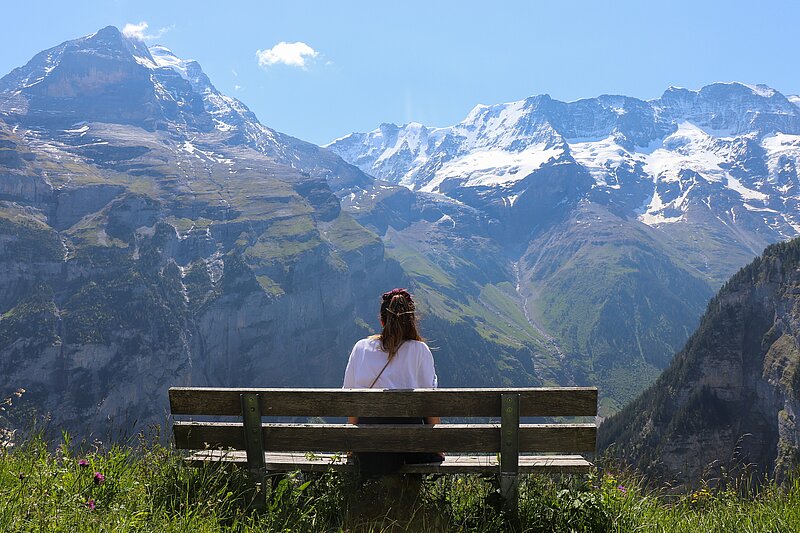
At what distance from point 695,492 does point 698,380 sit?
19613 cm

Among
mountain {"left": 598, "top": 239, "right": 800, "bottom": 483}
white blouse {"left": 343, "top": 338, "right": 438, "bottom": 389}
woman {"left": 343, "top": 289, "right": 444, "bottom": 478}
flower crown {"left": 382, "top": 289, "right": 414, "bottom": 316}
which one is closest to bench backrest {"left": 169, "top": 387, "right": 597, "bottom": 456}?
woman {"left": 343, "top": 289, "right": 444, "bottom": 478}

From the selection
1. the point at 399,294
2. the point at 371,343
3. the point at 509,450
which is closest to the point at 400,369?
the point at 371,343

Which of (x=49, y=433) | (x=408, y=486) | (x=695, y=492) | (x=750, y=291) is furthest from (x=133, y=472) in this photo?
(x=750, y=291)

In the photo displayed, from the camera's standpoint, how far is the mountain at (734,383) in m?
157

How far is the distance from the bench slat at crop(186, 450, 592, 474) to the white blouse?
952mm

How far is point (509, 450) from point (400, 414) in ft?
4.13

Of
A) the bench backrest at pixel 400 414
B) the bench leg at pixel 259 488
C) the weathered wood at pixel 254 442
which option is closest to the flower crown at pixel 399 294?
the bench backrest at pixel 400 414

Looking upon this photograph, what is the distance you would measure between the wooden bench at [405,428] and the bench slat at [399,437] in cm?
1

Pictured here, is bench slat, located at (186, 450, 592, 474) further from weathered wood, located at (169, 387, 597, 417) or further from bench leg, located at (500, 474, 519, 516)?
weathered wood, located at (169, 387, 597, 417)

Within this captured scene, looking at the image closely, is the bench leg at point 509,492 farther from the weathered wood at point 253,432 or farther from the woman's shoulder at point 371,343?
the weathered wood at point 253,432

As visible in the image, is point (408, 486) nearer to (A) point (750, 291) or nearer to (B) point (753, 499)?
(B) point (753, 499)

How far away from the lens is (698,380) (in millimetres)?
178125

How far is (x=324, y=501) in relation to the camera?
21.6ft

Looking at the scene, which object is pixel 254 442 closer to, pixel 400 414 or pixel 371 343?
pixel 400 414
